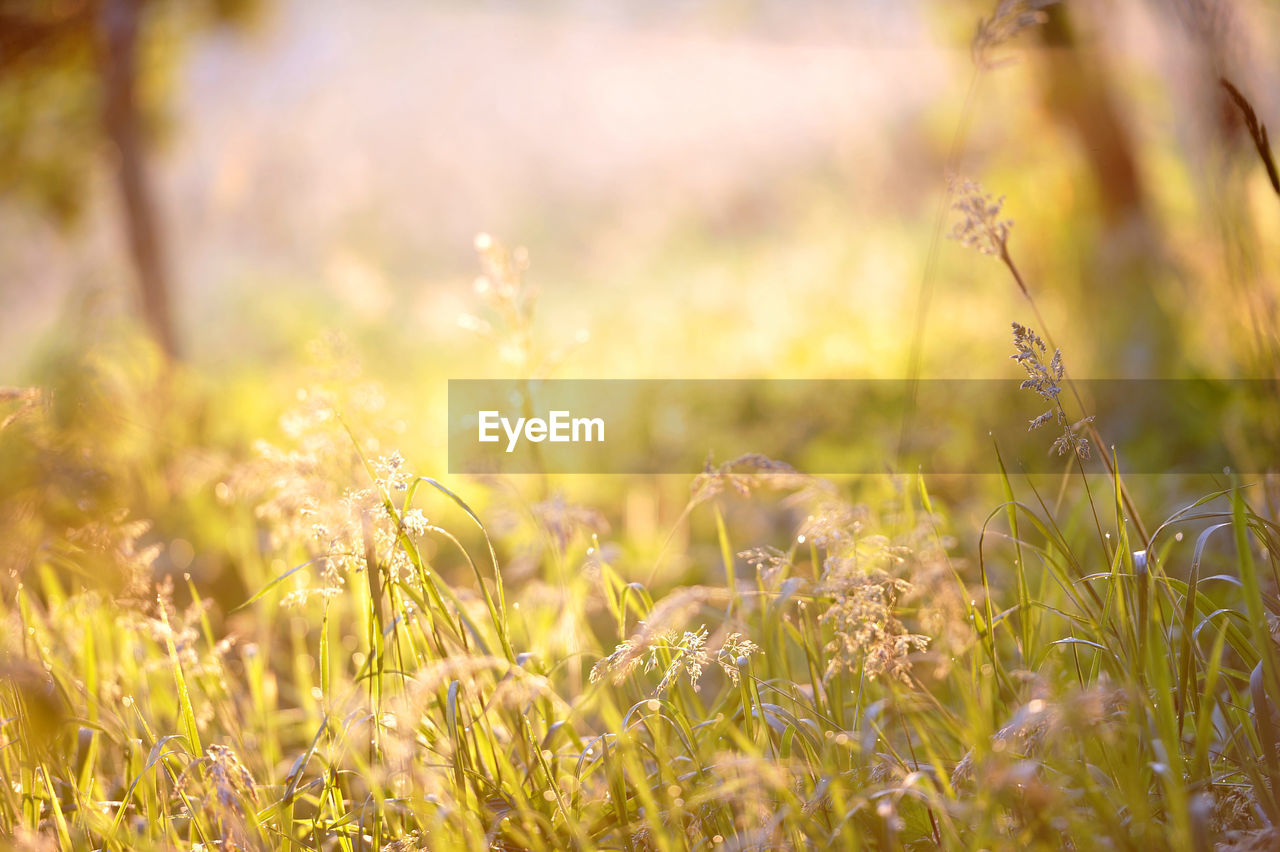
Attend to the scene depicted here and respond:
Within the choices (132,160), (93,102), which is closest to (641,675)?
(132,160)

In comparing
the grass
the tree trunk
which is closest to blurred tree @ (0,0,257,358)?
the tree trunk

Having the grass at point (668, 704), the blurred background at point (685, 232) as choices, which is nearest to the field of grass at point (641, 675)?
the grass at point (668, 704)

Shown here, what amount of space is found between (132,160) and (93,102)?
0.92 m

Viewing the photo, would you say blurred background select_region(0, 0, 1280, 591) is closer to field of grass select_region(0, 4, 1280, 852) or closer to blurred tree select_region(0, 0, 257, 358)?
blurred tree select_region(0, 0, 257, 358)

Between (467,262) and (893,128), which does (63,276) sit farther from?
(893,128)

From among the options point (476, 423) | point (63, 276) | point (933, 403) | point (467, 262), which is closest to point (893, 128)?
point (467, 262)

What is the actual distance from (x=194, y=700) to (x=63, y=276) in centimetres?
2106

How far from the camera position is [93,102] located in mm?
5324

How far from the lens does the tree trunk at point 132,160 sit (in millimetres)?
4602

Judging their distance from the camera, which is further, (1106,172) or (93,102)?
(93,102)

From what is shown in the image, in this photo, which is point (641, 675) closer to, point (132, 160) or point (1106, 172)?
point (1106, 172)

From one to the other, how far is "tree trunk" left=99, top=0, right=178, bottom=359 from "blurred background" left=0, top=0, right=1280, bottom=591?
0.06 ft

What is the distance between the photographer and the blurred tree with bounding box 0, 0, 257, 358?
4.70 meters

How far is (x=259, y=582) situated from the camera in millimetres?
2168
